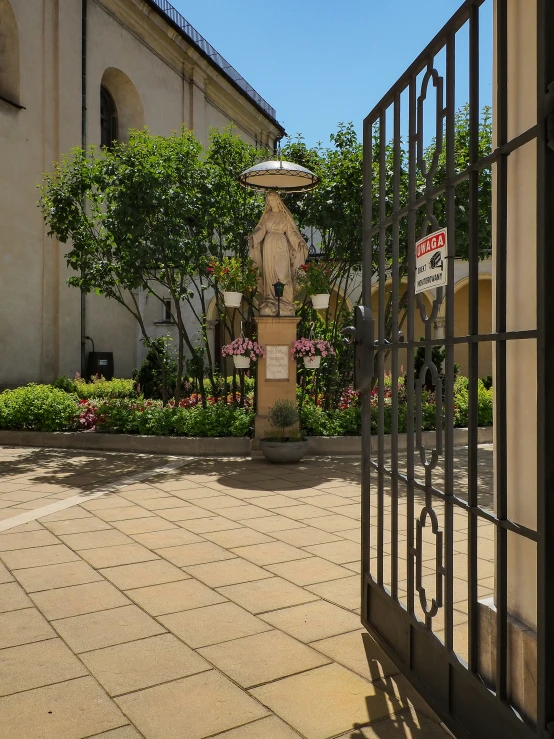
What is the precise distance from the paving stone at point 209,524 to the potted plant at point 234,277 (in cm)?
424

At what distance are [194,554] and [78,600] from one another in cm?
103

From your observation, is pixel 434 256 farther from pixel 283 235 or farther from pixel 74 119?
pixel 74 119

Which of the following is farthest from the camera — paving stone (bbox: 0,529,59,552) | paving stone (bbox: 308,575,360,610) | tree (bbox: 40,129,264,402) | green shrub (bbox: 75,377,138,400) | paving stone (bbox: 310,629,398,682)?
green shrub (bbox: 75,377,138,400)

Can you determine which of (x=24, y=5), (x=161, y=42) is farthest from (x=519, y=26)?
(x=161, y=42)

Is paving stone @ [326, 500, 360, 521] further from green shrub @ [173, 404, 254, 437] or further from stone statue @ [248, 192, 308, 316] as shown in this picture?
stone statue @ [248, 192, 308, 316]

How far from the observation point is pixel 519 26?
2.14 m

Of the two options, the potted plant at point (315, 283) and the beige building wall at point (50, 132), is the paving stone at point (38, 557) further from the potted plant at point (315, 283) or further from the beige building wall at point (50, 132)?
the beige building wall at point (50, 132)

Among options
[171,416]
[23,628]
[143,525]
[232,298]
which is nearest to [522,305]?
[23,628]

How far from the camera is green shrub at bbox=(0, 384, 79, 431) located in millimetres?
10195

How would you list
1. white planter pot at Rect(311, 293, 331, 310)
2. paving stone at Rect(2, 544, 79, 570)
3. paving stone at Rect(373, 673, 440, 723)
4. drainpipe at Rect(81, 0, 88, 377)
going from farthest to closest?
1. drainpipe at Rect(81, 0, 88, 377)
2. white planter pot at Rect(311, 293, 331, 310)
3. paving stone at Rect(2, 544, 79, 570)
4. paving stone at Rect(373, 673, 440, 723)

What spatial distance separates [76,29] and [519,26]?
16.0 meters

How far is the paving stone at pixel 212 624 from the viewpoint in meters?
3.27

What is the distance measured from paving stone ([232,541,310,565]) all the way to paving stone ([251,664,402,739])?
5.20ft

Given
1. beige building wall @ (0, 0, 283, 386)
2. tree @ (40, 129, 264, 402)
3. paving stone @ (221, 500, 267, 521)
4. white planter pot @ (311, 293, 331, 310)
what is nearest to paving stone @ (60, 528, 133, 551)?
paving stone @ (221, 500, 267, 521)
